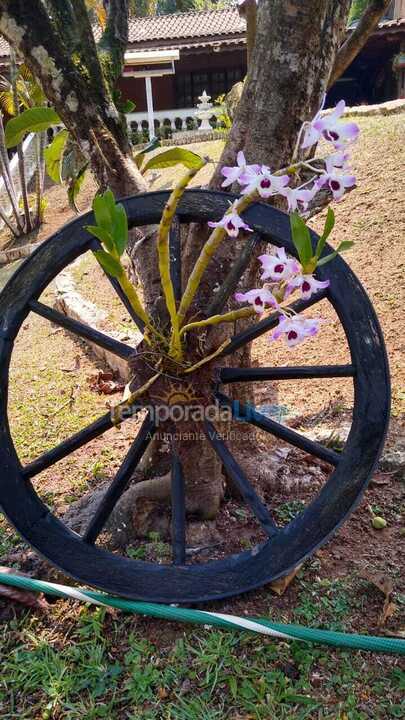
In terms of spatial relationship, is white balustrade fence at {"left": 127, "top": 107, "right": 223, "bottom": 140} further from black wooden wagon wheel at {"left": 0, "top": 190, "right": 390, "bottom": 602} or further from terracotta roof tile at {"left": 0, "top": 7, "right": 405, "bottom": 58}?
black wooden wagon wheel at {"left": 0, "top": 190, "right": 390, "bottom": 602}

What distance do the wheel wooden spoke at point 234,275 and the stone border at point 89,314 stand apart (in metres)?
1.78

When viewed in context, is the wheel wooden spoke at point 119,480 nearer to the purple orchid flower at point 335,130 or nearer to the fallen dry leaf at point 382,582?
the fallen dry leaf at point 382,582

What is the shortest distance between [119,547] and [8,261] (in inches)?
311

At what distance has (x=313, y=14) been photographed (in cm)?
190

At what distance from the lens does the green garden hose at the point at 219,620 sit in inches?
63.4

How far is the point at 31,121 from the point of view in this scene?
2.27 metres

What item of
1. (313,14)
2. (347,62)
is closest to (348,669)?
(313,14)

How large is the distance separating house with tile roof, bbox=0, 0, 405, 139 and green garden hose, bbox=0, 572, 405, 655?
13259mm

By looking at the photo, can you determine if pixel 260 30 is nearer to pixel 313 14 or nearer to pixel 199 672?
pixel 313 14

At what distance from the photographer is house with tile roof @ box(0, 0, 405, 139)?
44.9 ft

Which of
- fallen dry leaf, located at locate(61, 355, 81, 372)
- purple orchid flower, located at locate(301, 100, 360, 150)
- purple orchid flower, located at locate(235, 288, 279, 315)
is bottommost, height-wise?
fallen dry leaf, located at locate(61, 355, 81, 372)

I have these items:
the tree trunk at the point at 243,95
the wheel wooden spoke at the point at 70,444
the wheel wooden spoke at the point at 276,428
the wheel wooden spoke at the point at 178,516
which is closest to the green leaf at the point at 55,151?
the tree trunk at the point at 243,95

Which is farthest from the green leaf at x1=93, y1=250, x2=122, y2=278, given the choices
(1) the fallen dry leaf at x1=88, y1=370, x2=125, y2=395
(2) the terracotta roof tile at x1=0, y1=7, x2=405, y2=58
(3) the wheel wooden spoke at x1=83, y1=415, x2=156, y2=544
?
(2) the terracotta roof tile at x1=0, y1=7, x2=405, y2=58

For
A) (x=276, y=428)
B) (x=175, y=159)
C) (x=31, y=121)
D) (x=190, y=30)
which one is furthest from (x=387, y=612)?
(x=190, y=30)
